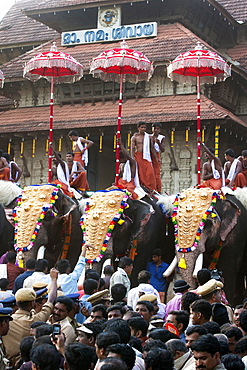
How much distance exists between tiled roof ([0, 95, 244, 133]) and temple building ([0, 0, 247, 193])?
0.03 meters

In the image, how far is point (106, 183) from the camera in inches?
898

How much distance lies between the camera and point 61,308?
6.36 metres

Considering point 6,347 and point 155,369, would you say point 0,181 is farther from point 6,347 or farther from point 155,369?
point 155,369

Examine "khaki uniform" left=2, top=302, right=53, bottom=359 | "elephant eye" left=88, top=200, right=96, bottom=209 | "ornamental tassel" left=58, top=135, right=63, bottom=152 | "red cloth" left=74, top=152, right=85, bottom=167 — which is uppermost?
"ornamental tassel" left=58, top=135, right=63, bottom=152

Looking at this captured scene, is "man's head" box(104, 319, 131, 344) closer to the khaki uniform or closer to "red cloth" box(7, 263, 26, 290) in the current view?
the khaki uniform

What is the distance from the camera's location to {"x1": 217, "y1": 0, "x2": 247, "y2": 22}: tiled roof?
934 inches

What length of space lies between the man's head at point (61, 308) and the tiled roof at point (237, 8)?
18.6m

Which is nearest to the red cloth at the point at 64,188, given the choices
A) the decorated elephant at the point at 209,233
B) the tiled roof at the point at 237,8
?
the decorated elephant at the point at 209,233

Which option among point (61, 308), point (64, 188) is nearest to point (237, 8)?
point (64, 188)

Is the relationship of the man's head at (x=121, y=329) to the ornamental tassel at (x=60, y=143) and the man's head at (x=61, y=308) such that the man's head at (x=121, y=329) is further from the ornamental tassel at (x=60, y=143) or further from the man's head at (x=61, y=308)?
the ornamental tassel at (x=60, y=143)

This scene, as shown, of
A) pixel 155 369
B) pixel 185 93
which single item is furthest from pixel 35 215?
pixel 185 93

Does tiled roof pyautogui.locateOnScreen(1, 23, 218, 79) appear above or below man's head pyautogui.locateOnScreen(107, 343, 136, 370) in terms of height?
above

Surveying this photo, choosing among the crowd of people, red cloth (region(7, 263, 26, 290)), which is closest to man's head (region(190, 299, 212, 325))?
the crowd of people

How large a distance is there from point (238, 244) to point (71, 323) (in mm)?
6406
